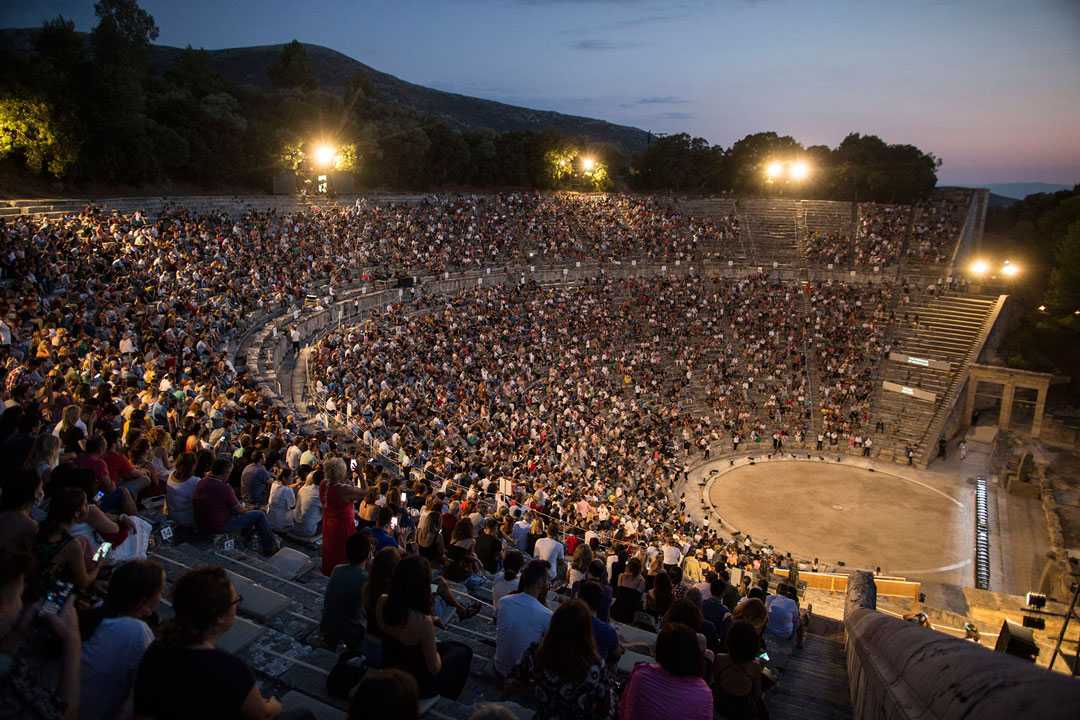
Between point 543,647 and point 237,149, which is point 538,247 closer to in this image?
point 237,149

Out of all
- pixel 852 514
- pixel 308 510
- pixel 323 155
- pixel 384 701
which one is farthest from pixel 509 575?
pixel 323 155

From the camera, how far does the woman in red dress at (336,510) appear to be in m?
6.61

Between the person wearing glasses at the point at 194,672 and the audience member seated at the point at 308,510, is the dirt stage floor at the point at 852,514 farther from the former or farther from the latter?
the person wearing glasses at the point at 194,672

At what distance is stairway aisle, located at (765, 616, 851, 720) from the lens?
5.88 metres

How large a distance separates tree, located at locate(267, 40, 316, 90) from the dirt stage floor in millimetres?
50950

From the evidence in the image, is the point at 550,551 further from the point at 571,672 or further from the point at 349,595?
the point at 571,672

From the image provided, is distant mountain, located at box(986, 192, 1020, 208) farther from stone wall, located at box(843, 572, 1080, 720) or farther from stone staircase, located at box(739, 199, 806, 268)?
stone wall, located at box(843, 572, 1080, 720)

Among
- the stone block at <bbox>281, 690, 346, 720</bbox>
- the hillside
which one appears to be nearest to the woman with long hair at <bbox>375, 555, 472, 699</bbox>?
the stone block at <bbox>281, 690, 346, 720</bbox>

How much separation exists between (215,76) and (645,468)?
42.4 m

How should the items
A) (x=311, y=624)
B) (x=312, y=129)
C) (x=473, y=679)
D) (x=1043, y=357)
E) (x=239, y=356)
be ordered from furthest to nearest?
(x=312, y=129) < (x=1043, y=357) < (x=239, y=356) < (x=311, y=624) < (x=473, y=679)

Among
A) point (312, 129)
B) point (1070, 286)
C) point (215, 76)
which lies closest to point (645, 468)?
point (1070, 286)

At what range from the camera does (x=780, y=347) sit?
35.7m

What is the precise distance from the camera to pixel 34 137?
30.5 meters

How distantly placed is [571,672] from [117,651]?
2196mm
